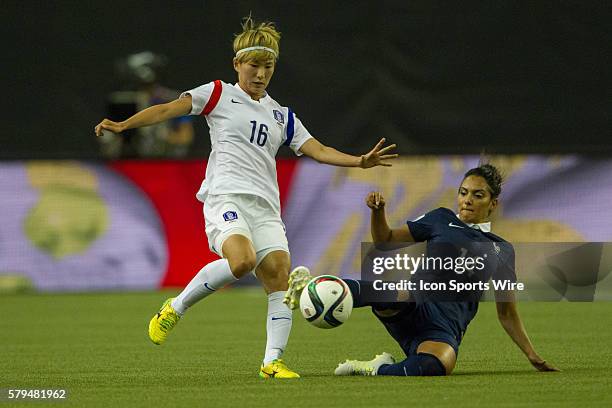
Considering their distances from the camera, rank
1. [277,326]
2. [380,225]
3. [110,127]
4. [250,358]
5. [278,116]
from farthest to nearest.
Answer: [250,358], [278,116], [277,326], [110,127], [380,225]

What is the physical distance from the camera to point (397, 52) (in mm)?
14570

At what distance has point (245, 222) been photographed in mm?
6906

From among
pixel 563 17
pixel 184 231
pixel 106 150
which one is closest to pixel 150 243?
pixel 184 231

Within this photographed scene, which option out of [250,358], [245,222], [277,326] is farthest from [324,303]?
[250,358]

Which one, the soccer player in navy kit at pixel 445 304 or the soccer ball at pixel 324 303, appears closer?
the soccer ball at pixel 324 303

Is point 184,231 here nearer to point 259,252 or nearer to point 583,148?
point 583,148

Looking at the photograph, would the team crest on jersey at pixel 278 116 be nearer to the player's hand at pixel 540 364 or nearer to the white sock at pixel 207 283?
the white sock at pixel 207 283

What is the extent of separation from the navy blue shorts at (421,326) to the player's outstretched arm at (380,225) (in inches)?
14.5

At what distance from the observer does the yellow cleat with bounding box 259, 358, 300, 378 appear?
6648 mm

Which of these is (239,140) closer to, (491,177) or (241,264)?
(241,264)

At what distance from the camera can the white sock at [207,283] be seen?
6852 mm

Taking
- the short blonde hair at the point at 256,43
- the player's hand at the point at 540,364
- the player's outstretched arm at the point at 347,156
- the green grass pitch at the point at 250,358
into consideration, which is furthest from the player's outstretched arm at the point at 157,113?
the player's hand at the point at 540,364

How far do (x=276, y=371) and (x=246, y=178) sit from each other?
1.08 metres

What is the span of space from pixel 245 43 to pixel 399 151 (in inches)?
264
